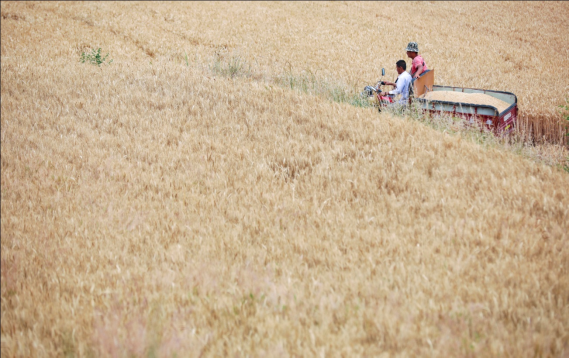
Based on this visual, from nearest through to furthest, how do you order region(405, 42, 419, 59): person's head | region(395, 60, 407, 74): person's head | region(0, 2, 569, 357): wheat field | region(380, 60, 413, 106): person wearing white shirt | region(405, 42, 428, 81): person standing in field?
region(0, 2, 569, 357): wheat field, region(380, 60, 413, 106): person wearing white shirt, region(395, 60, 407, 74): person's head, region(405, 42, 428, 81): person standing in field, region(405, 42, 419, 59): person's head

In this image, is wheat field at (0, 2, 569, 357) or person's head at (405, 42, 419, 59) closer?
wheat field at (0, 2, 569, 357)

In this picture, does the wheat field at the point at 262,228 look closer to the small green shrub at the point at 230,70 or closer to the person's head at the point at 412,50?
the small green shrub at the point at 230,70

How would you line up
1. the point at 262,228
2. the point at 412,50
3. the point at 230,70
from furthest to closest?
the point at 230,70, the point at 412,50, the point at 262,228

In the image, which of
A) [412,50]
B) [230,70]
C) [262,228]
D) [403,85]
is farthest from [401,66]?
[262,228]

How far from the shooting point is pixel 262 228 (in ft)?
12.1

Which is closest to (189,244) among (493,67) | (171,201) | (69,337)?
(171,201)

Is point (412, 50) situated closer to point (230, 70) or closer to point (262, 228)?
point (230, 70)

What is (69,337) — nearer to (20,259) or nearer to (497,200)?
(20,259)

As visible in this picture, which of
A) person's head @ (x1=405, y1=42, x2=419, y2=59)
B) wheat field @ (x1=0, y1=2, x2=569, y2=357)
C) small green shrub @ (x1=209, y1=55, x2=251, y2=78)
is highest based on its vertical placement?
person's head @ (x1=405, y1=42, x2=419, y2=59)

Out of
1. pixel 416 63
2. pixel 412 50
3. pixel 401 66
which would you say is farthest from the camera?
pixel 412 50

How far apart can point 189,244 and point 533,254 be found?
9.64 ft

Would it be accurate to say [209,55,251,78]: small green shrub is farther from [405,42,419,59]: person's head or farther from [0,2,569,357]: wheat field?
[405,42,419,59]: person's head

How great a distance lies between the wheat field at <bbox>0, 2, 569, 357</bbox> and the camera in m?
2.38

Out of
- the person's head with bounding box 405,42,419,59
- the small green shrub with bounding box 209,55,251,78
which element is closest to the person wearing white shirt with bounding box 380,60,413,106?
the person's head with bounding box 405,42,419,59
